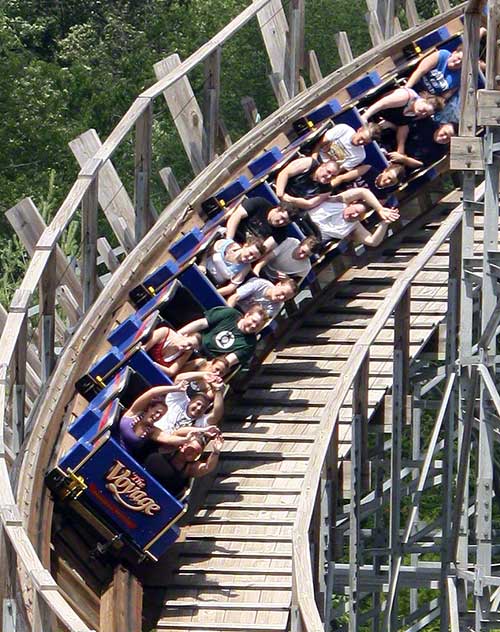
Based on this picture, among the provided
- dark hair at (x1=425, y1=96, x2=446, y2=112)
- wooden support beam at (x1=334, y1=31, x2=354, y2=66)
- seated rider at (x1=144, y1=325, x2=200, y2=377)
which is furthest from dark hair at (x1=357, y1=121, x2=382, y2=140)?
seated rider at (x1=144, y1=325, x2=200, y2=377)

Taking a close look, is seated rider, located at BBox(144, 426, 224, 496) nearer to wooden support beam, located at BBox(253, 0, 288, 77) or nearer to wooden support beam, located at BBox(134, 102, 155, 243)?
wooden support beam, located at BBox(134, 102, 155, 243)

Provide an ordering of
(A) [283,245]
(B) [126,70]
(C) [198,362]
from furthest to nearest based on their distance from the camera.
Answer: (B) [126,70]
(A) [283,245]
(C) [198,362]

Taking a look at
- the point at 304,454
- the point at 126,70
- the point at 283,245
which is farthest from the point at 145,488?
the point at 126,70

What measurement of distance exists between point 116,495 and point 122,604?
567mm

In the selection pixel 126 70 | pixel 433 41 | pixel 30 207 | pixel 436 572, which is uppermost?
pixel 126 70

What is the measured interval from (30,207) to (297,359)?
2.26 metres

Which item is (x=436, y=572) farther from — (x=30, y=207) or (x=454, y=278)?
(x=30, y=207)

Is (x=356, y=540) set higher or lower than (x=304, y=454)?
lower

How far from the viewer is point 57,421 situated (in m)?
11.4

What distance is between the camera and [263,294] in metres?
12.6

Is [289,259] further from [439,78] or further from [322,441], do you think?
[322,441]

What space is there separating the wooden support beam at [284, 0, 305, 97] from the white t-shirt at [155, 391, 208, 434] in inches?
151

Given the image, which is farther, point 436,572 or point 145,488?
point 436,572

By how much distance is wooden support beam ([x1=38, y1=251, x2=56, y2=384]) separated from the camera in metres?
11.5
